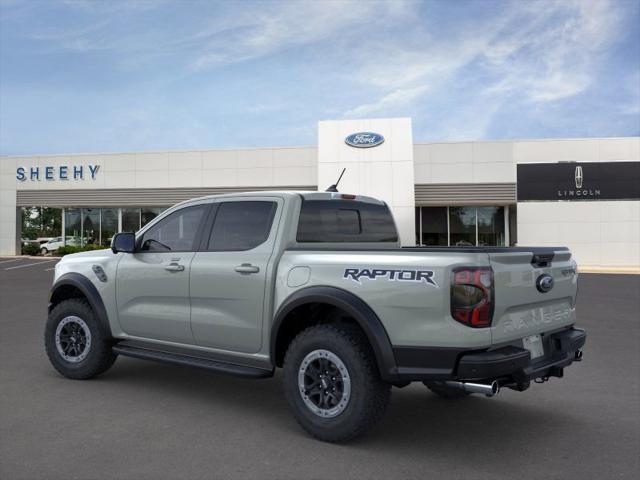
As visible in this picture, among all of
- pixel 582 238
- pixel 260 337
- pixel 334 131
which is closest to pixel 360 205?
pixel 260 337

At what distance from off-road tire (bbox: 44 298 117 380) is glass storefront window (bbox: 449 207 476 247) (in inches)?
1023

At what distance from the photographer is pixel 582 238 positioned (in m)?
28.1

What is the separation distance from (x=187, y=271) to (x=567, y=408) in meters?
3.58

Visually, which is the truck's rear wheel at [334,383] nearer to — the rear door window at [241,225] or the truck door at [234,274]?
the truck door at [234,274]

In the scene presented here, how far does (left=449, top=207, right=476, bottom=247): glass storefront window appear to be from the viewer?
99.3 ft

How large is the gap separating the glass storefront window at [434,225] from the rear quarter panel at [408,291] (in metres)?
26.7

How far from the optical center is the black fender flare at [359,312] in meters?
3.88

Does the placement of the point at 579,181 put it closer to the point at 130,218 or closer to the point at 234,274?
the point at 130,218

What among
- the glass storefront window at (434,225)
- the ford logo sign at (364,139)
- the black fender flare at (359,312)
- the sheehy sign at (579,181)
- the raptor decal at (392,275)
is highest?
the ford logo sign at (364,139)

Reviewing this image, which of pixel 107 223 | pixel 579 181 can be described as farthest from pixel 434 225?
pixel 107 223

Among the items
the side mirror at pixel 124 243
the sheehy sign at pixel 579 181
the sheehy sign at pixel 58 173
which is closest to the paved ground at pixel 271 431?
the side mirror at pixel 124 243

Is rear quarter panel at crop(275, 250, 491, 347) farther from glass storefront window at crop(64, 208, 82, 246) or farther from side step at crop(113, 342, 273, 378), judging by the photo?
glass storefront window at crop(64, 208, 82, 246)

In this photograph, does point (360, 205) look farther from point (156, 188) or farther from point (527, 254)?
point (156, 188)

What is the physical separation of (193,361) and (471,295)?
102 inches
